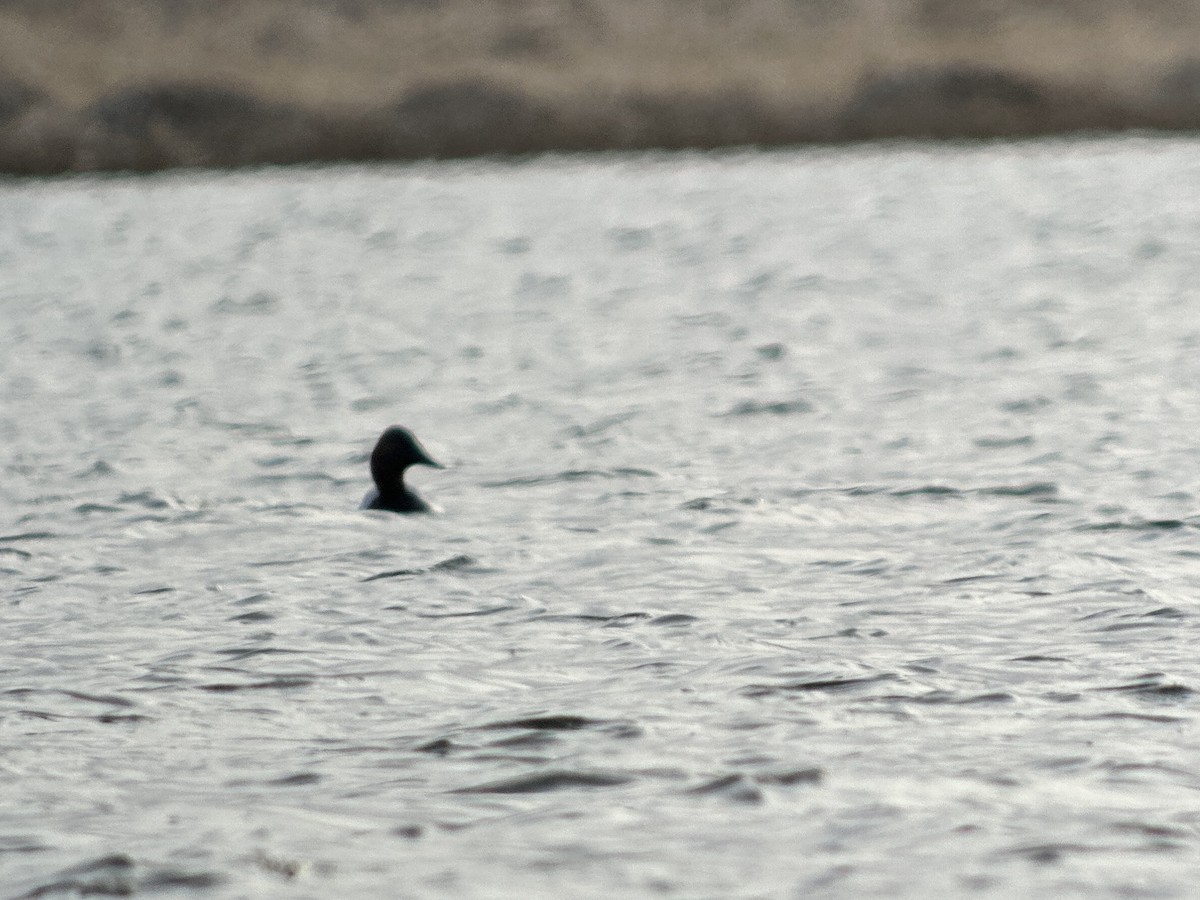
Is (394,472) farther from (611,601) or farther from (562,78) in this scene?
(562,78)

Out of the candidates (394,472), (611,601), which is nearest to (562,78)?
(394,472)

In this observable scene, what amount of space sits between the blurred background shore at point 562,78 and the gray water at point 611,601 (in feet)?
114

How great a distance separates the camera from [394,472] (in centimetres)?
1454

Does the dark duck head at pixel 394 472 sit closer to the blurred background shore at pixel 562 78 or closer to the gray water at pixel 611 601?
the gray water at pixel 611 601

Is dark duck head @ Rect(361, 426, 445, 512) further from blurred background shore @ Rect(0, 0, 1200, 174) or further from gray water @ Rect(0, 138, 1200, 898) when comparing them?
blurred background shore @ Rect(0, 0, 1200, 174)

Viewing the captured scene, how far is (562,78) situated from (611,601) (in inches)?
2338

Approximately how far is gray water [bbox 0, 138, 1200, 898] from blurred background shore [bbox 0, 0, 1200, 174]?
114 ft

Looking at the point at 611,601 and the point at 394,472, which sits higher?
the point at 394,472

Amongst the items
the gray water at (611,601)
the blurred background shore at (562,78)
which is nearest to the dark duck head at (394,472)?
the gray water at (611,601)

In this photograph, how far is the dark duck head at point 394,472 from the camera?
47.3ft

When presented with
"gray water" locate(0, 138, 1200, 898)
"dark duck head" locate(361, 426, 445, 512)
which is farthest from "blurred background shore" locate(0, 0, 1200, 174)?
"dark duck head" locate(361, 426, 445, 512)

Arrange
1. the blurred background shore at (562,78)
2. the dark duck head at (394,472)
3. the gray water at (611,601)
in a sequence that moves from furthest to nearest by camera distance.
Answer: the blurred background shore at (562,78) < the dark duck head at (394,472) < the gray water at (611,601)

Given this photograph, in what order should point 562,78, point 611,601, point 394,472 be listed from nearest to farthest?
point 611,601, point 394,472, point 562,78

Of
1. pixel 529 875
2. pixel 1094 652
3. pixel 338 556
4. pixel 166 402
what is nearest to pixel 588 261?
pixel 166 402
